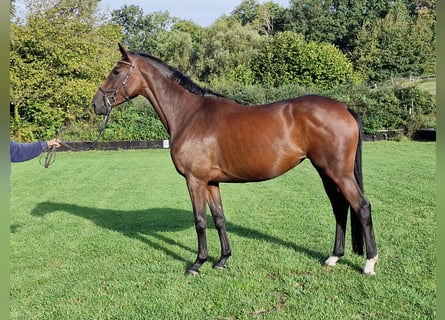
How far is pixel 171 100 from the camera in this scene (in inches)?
187

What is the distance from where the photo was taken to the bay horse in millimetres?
4219

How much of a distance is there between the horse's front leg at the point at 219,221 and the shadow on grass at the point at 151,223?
1.48 feet

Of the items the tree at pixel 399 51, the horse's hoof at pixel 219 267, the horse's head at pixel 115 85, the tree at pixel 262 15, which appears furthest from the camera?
the tree at pixel 262 15

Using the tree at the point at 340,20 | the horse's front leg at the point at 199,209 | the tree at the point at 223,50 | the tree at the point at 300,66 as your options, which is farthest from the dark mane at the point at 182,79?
the tree at the point at 340,20

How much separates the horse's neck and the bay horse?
1 centimetres

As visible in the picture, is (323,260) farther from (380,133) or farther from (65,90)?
(65,90)

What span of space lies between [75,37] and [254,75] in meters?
12.6

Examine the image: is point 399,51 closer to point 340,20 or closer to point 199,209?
point 340,20

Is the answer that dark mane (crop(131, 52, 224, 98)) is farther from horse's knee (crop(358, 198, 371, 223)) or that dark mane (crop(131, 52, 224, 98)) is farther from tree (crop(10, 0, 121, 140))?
tree (crop(10, 0, 121, 140))

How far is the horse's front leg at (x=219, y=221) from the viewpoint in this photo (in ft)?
15.4

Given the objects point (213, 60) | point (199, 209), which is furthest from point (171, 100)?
point (213, 60)

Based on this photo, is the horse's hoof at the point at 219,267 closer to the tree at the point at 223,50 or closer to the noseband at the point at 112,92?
the noseband at the point at 112,92

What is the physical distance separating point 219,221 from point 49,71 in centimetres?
1995

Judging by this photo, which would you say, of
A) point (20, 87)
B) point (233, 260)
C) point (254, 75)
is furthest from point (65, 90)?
point (233, 260)
